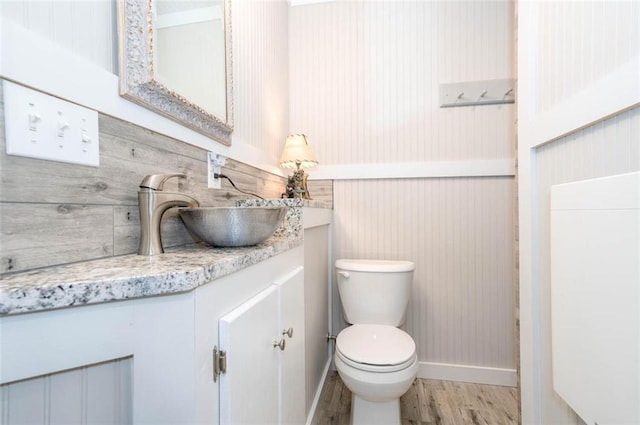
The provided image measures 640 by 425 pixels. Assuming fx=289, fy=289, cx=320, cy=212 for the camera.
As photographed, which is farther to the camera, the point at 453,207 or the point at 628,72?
the point at 453,207

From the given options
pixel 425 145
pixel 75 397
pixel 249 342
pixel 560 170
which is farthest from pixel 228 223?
pixel 425 145

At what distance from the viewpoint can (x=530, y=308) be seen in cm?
102

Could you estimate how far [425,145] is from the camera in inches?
70.2

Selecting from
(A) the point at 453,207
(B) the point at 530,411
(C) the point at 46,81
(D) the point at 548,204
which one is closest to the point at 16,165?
(C) the point at 46,81

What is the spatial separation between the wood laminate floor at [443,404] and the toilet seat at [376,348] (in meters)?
0.43

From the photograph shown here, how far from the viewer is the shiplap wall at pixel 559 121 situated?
2.18ft

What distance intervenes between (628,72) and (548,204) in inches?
16.7

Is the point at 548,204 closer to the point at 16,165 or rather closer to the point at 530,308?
the point at 530,308

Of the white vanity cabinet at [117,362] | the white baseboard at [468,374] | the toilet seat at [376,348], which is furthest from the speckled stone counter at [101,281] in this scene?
the white baseboard at [468,374]

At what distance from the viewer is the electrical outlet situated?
1.06 meters

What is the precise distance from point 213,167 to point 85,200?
495 millimetres

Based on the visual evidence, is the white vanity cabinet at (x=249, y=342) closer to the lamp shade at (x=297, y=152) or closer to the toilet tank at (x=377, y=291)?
the toilet tank at (x=377, y=291)

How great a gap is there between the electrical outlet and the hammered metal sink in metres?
0.31

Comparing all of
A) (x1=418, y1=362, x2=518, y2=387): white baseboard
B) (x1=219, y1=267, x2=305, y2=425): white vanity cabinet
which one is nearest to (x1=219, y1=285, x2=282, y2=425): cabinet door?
(x1=219, y1=267, x2=305, y2=425): white vanity cabinet
